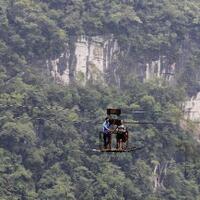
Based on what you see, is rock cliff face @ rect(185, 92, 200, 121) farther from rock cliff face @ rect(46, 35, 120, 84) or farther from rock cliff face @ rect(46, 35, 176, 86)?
rock cliff face @ rect(46, 35, 120, 84)

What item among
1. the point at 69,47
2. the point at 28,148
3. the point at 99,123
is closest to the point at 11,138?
the point at 28,148

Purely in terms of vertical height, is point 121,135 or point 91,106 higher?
point 121,135

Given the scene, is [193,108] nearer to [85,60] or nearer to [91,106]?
[85,60]

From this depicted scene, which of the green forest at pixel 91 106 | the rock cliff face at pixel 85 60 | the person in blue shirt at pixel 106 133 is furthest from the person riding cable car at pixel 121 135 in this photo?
the rock cliff face at pixel 85 60

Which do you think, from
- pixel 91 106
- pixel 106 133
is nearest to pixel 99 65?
pixel 91 106

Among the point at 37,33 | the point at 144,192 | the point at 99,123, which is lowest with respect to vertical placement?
the point at 144,192

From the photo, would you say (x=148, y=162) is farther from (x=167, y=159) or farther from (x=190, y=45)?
(x=190, y=45)

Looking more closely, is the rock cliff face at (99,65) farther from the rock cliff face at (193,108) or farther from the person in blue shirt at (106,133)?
the person in blue shirt at (106,133)

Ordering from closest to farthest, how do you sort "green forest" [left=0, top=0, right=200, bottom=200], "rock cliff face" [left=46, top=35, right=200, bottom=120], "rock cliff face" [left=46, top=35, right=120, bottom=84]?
"green forest" [left=0, top=0, right=200, bottom=200] → "rock cliff face" [left=46, top=35, right=120, bottom=84] → "rock cliff face" [left=46, top=35, right=200, bottom=120]

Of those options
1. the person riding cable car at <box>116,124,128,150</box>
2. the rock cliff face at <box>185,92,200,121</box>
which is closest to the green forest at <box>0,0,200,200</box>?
the rock cliff face at <box>185,92,200,121</box>
